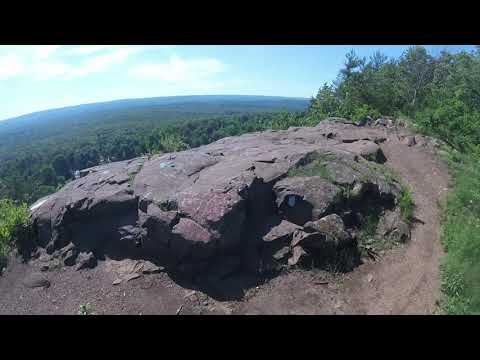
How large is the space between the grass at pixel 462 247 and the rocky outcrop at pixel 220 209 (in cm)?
157

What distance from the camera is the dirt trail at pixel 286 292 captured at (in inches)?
260

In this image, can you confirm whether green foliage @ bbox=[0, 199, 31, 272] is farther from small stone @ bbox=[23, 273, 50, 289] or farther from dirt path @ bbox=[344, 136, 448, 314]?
dirt path @ bbox=[344, 136, 448, 314]

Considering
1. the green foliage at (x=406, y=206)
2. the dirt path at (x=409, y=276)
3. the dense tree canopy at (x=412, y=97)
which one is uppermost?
the dense tree canopy at (x=412, y=97)

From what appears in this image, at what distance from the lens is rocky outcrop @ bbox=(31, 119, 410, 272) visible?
7852 mm

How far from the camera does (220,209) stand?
7.97m

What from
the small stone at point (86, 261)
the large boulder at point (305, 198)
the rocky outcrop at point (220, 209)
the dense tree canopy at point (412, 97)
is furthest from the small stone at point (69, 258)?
the dense tree canopy at point (412, 97)

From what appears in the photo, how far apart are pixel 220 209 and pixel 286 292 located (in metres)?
2.45

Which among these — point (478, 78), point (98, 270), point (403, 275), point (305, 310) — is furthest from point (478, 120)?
point (98, 270)

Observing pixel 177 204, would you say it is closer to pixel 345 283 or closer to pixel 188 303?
pixel 188 303

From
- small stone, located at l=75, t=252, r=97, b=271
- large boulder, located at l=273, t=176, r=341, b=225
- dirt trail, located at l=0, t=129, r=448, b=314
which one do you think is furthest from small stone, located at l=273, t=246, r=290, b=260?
small stone, located at l=75, t=252, r=97, b=271

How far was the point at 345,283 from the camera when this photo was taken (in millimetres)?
7156

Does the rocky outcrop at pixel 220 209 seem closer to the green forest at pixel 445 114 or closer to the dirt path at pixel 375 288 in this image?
the dirt path at pixel 375 288

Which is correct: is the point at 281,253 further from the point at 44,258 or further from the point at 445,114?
the point at 445,114

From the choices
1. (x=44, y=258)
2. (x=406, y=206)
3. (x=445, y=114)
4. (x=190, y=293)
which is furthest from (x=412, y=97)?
(x=44, y=258)
